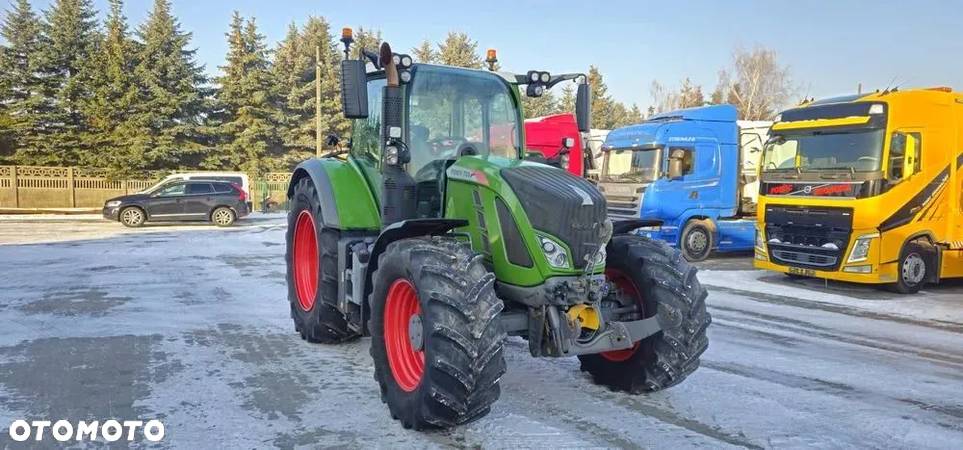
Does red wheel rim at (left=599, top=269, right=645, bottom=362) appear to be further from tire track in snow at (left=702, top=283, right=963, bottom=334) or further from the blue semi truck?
the blue semi truck

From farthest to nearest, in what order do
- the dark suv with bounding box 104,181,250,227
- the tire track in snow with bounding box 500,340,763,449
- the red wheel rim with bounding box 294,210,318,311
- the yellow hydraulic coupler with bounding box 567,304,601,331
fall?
1. the dark suv with bounding box 104,181,250,227
2. the red wheel rim with bounding box 294,210,318,311
3. the yellow hydraulic coupler with bounding box 567,304,601,331
4. the tire track in snow with bounding box 500,340,763,449

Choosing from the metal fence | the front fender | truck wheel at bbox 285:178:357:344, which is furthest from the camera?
the metal fence

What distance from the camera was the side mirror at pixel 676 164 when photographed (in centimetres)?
1513

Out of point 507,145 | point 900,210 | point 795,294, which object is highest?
point 507,145

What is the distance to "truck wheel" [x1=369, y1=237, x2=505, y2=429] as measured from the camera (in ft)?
12.9

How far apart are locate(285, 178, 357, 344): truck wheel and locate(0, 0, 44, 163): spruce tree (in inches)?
1304

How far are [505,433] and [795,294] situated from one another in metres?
8.14

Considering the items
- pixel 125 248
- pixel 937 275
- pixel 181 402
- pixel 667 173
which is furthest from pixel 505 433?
pixel 125 248

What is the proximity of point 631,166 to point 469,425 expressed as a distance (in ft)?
40.9

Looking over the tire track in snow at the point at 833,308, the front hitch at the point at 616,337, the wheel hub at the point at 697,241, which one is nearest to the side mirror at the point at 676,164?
the wheel hub at the point at 697,241

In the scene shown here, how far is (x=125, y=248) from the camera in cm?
1543

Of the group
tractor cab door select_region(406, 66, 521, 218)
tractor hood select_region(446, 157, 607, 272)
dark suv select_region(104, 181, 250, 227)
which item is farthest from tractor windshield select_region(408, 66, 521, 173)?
dark suv select_region(104, 181, 250, 227)

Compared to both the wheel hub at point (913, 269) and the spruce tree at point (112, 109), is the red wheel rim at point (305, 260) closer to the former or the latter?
the wheel hub at point (913, 269)

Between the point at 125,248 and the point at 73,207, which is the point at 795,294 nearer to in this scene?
the point at 125,248
